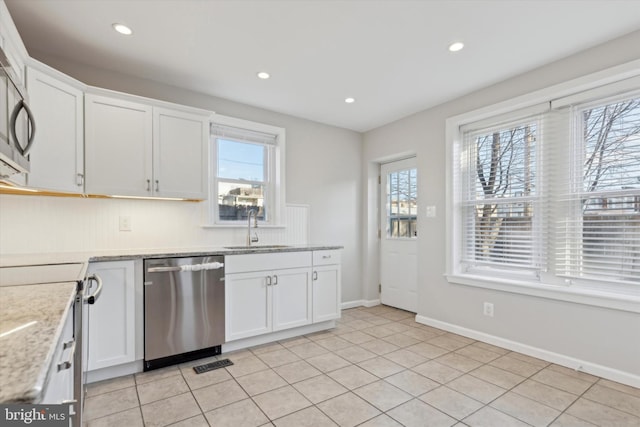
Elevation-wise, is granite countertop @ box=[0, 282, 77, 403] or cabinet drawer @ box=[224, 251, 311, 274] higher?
granite countertop @ box=[0, 282, 77, 403]

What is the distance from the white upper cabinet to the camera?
2488mm

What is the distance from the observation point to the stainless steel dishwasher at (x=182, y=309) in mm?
2445

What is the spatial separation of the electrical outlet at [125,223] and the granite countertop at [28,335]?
1.72 m

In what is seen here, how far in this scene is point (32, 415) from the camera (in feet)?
1.84

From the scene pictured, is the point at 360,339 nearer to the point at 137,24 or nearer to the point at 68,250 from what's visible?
the point at 68,250

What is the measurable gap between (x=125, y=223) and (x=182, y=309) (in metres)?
0.95

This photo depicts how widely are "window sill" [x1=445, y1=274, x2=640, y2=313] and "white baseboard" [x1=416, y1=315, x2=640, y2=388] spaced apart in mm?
461

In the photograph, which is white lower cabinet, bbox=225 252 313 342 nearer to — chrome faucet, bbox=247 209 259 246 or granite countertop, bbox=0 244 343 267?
granite countertop, bbox=0 244 343 267

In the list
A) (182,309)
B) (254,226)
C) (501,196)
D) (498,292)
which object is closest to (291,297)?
(254,226)

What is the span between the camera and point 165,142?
2.80m

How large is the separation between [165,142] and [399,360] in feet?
9.10

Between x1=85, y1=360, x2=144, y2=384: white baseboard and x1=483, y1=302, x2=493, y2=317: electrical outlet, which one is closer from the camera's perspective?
x1=85, y1=360, x2=144, y2=384: white baseboard

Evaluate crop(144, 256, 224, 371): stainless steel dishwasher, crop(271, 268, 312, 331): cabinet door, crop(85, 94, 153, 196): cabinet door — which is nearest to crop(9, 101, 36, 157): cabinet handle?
crop(85, 94, 153, 196): cabinet door

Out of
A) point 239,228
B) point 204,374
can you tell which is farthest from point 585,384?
point 239,228
